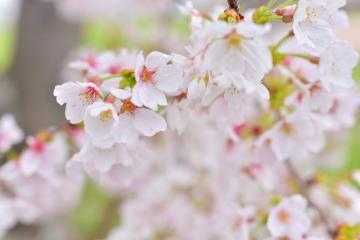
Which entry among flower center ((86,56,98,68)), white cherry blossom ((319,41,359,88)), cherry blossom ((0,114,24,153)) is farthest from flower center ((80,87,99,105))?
cherry blossom ((0,114,24,153))

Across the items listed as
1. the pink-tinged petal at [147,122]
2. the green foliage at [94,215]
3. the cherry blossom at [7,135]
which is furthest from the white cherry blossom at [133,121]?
the green foliage at [94,215]

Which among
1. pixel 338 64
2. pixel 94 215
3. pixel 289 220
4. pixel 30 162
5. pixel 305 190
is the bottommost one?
pixel 94 215

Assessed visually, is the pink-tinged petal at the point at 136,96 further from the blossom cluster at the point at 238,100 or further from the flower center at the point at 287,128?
the flower center at the point at 287,128

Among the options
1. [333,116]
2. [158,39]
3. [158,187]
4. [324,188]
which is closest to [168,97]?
[333,116]

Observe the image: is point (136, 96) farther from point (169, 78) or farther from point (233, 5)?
point (233, 5)

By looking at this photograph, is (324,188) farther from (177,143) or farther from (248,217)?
(177,143)

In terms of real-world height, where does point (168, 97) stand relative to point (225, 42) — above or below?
below


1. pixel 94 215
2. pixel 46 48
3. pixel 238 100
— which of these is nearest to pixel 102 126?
pixel 238 100
